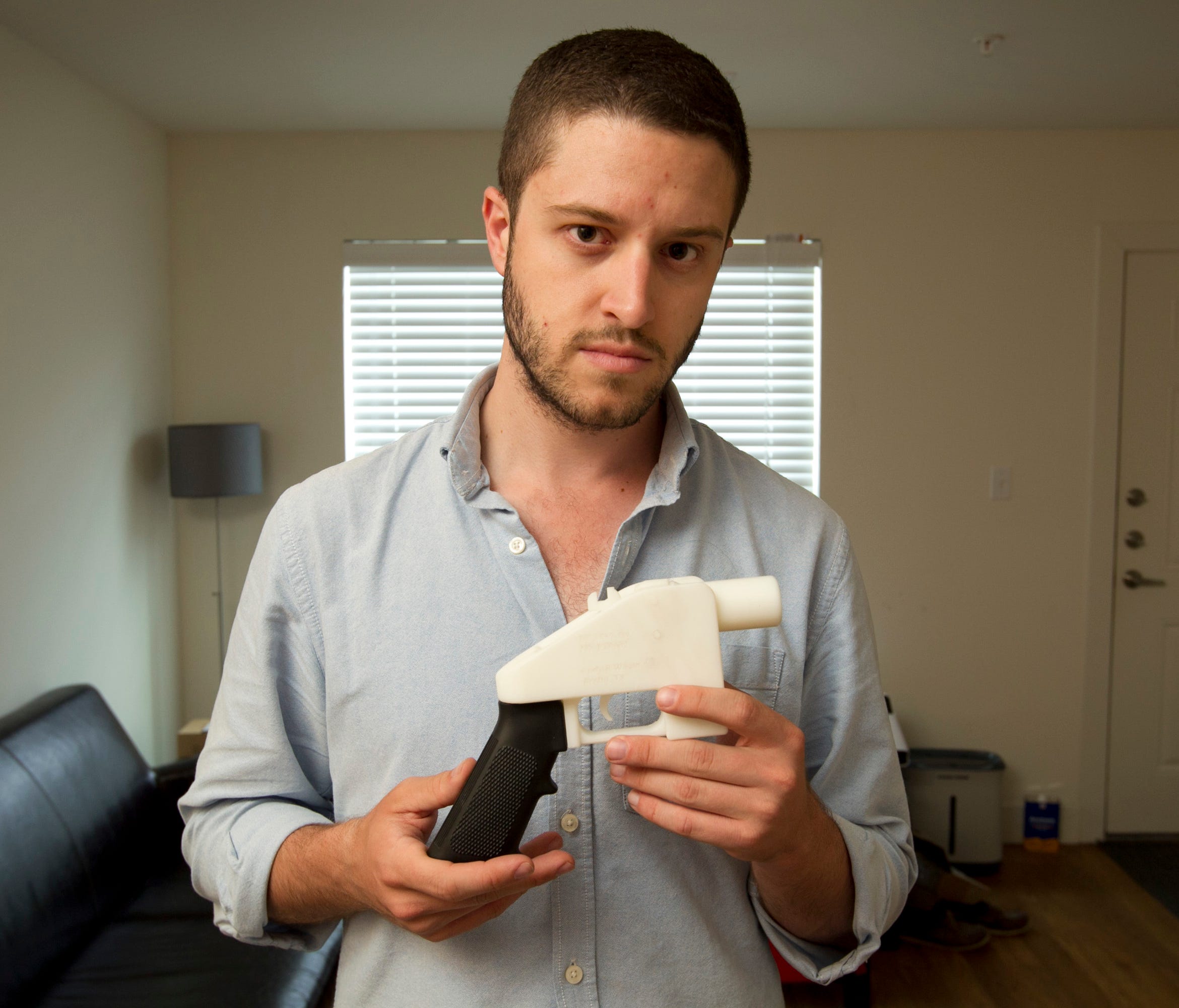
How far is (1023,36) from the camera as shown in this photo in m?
2.73

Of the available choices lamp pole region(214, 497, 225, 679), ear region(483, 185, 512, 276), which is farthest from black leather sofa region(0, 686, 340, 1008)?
ear region(483, 185, 512, 276)

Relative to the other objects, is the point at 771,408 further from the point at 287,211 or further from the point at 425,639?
the point at 425,639

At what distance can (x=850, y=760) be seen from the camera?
3.06 feet

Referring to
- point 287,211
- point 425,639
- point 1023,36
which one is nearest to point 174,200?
point 287,211

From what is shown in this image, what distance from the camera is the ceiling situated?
2541 mm

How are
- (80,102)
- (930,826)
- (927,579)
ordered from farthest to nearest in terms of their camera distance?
(927,579), (930,826), (80,102)

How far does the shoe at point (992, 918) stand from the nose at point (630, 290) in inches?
116

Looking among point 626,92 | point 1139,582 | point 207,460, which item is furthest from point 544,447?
point 1139,582

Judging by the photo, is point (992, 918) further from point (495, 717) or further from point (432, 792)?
point (432, 792)

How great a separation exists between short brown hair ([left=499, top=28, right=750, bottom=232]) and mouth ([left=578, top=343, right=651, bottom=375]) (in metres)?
0.17

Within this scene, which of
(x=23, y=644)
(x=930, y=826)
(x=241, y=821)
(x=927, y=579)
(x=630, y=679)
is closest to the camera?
(x=630, y=679)

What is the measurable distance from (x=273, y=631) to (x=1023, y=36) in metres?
2.88

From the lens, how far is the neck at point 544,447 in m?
0.98

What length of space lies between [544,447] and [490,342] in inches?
114
